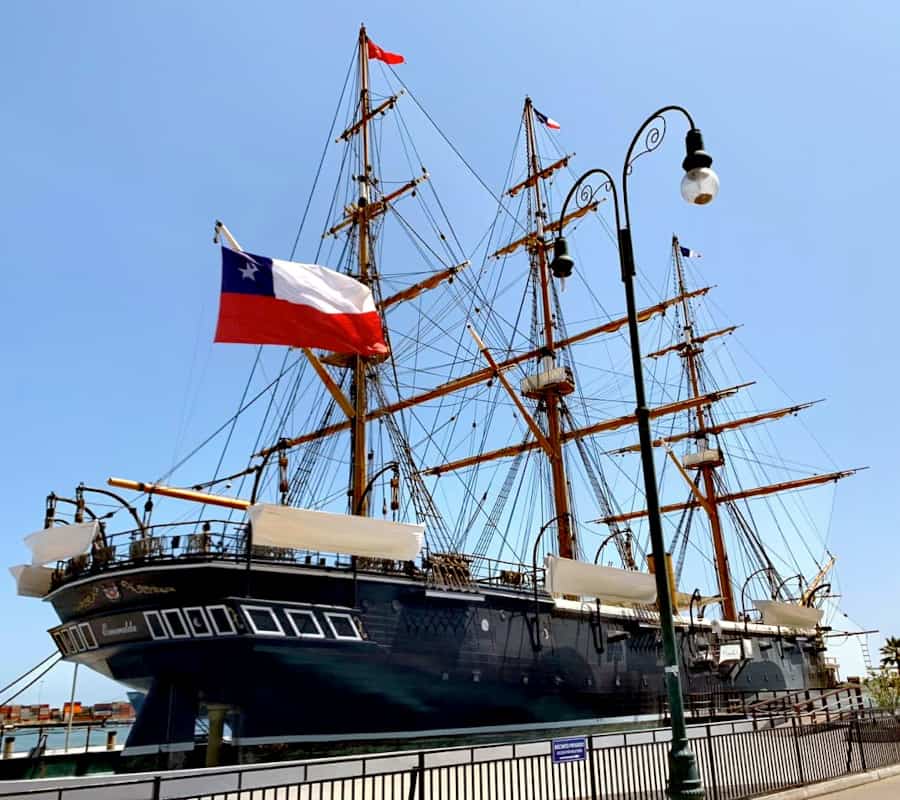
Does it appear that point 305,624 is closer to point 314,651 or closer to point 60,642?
point 314,651

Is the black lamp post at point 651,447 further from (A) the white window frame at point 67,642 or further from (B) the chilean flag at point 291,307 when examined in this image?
(A) the white window frame at point 67,642

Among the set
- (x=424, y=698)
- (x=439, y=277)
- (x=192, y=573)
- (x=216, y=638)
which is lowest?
(x=424, y=698)

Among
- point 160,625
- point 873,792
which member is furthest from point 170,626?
point 873,792

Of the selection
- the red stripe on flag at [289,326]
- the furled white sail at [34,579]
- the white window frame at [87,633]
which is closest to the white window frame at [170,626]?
the white window frame at [87,633]

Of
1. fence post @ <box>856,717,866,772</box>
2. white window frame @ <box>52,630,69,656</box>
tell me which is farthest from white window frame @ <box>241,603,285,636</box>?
fence post @ <box>856,717,866,772</box>

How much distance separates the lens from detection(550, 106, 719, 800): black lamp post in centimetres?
812

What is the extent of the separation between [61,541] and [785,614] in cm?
2854

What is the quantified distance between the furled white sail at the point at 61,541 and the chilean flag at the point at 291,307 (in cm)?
501

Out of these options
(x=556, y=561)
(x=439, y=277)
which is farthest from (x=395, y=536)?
(x=439, y=277)

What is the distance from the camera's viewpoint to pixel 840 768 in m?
13.3

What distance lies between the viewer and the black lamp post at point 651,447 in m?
8.12

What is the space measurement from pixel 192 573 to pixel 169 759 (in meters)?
3.60

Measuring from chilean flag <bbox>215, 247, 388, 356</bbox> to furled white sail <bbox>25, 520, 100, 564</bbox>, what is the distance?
5.01 m

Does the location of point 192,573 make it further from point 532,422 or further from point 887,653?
point 887,653
